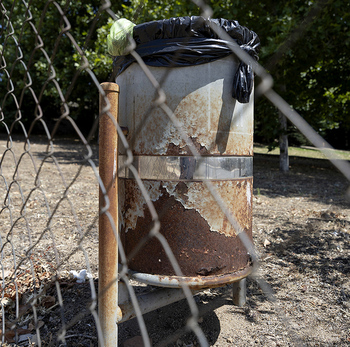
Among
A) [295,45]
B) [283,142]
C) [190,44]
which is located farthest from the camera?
[283,142]

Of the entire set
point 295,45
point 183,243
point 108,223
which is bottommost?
point 183,243

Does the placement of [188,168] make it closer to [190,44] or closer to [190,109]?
[190,109]

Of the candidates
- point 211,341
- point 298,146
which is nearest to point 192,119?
point 211,341

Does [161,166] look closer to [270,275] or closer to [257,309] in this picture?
[257,309]

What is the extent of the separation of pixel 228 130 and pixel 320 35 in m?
5.56

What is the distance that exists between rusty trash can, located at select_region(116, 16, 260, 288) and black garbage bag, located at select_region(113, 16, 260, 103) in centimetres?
4

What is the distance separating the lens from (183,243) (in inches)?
64.1

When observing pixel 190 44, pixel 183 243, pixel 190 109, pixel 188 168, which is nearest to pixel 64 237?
pixel 183 243

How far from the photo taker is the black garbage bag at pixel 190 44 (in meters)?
1.57

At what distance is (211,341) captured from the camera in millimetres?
2020

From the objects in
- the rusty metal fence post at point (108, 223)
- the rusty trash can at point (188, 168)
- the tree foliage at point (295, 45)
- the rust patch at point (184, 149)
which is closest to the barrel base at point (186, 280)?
the rusty trash can at point (188, 168)

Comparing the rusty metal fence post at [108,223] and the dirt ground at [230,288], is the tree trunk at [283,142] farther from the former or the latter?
the rusty metal fence post at [108,223]

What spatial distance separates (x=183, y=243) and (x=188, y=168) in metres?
0.36

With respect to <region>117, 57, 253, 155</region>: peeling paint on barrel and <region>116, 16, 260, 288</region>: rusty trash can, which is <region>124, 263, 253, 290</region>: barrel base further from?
<region>117, 57, 253, 155</region>: peeling paint on barrel
